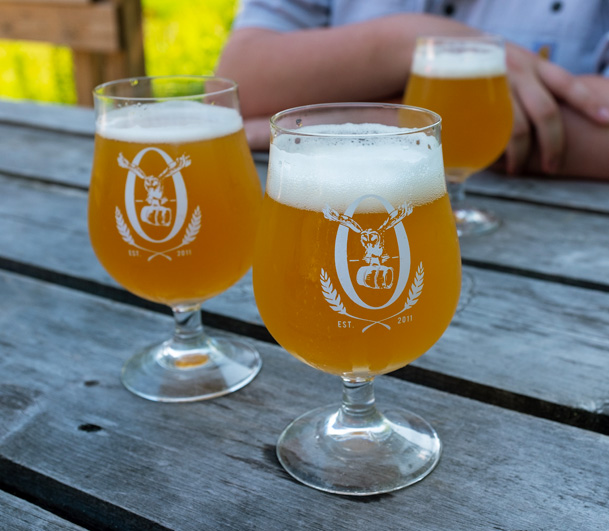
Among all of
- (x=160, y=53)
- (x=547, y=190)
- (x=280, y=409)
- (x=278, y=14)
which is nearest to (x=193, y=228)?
(x=280, y=409)

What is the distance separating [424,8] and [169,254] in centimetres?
149

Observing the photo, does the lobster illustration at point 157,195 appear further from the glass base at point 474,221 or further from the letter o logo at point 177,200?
the glass base at point 474,221

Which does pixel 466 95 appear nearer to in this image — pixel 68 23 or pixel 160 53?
pixel 68 23

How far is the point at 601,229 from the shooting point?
146cm

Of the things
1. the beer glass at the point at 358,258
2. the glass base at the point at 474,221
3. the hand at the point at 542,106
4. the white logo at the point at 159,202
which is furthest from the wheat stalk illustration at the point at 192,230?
the hand at the point at 542,106

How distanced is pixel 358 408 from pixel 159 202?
1.14 feet

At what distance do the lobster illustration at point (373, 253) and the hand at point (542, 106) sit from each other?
3.57 ft

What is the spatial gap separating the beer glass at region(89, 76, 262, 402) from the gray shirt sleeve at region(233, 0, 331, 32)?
122 centimetres

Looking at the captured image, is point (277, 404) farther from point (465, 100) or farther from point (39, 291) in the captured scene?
point (465, 100)

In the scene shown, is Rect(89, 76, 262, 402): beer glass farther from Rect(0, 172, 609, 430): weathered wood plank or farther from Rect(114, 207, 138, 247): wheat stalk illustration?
Rect(0, 172, 609, 430): weathered wood plank

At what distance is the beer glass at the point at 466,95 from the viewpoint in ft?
5.19

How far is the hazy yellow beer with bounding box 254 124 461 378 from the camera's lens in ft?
2.47

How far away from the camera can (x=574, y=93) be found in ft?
5.80

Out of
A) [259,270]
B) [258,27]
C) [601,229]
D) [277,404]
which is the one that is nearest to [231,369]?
[277,404]
